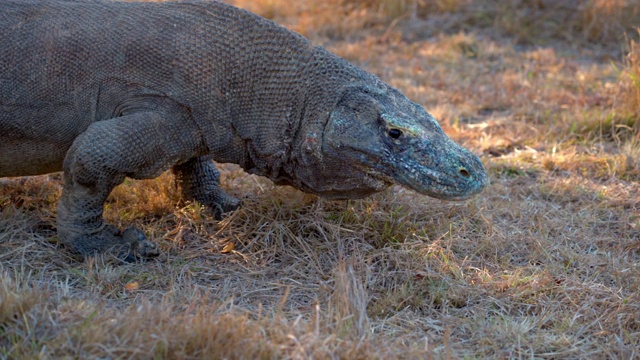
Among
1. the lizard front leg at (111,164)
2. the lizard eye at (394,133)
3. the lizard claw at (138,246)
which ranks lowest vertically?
the lizard claw at (138,246)

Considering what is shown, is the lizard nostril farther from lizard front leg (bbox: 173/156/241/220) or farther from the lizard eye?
lizard front leg (bbox: 173/156/241/220)

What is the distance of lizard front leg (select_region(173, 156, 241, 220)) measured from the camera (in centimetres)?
496

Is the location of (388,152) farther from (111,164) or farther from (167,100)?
(111,164)

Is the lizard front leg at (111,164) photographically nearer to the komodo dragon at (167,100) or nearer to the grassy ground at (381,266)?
the komodo dragon at (167,100)

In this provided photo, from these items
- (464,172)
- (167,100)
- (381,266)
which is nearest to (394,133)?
(464,172)

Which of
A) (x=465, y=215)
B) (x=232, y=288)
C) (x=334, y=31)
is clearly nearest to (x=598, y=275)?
(x=465, y=215)

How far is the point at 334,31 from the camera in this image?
32.9ft

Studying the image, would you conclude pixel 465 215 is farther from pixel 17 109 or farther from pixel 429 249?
pixel 17 109

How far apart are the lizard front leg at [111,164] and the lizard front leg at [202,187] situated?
697 millimetres

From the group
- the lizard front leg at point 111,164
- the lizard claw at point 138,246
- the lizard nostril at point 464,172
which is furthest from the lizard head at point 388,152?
the lizard claw at point 138,246

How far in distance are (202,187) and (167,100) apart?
1.00 meters

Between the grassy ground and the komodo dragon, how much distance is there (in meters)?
0.41

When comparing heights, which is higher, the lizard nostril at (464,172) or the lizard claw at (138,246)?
the lizard nostril at (464,172)

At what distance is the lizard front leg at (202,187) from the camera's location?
4.96 metres
